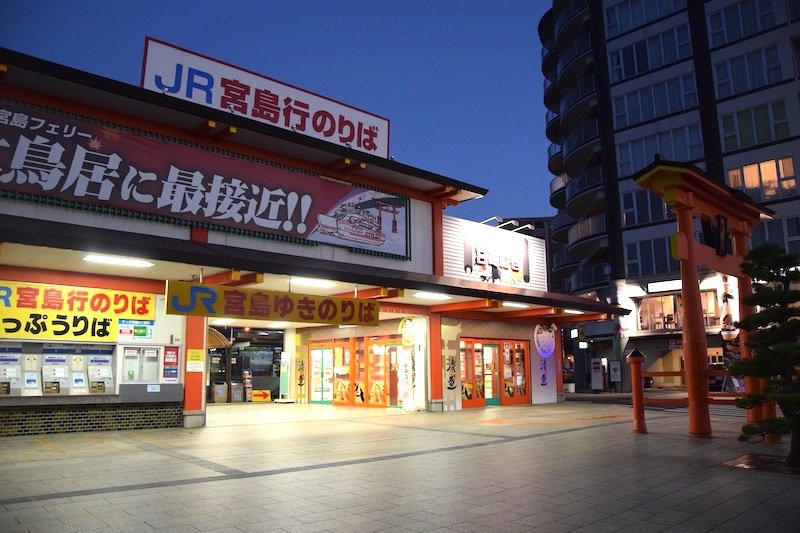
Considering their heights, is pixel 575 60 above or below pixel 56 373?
above

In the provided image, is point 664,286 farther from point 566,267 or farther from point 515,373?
point 515,373

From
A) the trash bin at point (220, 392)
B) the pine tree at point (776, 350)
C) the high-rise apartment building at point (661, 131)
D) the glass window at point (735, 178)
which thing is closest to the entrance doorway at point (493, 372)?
the trash bin at point (220, 392)

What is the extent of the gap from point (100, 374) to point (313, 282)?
5091 mm

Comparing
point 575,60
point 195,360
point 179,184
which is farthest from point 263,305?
point 575,60

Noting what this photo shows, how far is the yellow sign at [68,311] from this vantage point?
40.9 ft

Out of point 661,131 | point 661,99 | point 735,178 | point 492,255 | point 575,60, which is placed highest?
point 575,60

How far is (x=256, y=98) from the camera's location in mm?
18031

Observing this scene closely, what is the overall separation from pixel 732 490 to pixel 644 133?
34776 millimetres

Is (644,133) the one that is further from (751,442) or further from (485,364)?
(751,442)

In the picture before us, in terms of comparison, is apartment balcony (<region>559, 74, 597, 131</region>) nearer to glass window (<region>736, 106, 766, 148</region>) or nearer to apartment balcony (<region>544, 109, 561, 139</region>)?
apartment balcony (<region>544, 109, 561, 139</region>)

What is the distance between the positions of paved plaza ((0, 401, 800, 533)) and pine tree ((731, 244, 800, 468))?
33.6 inches

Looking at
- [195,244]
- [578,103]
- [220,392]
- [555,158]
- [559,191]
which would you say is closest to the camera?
[195,244]

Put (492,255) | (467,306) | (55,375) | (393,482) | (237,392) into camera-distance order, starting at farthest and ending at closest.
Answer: (237,392)
(492,255)
(467,306)
(55,375)
(393,482)

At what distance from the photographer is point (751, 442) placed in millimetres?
11211
